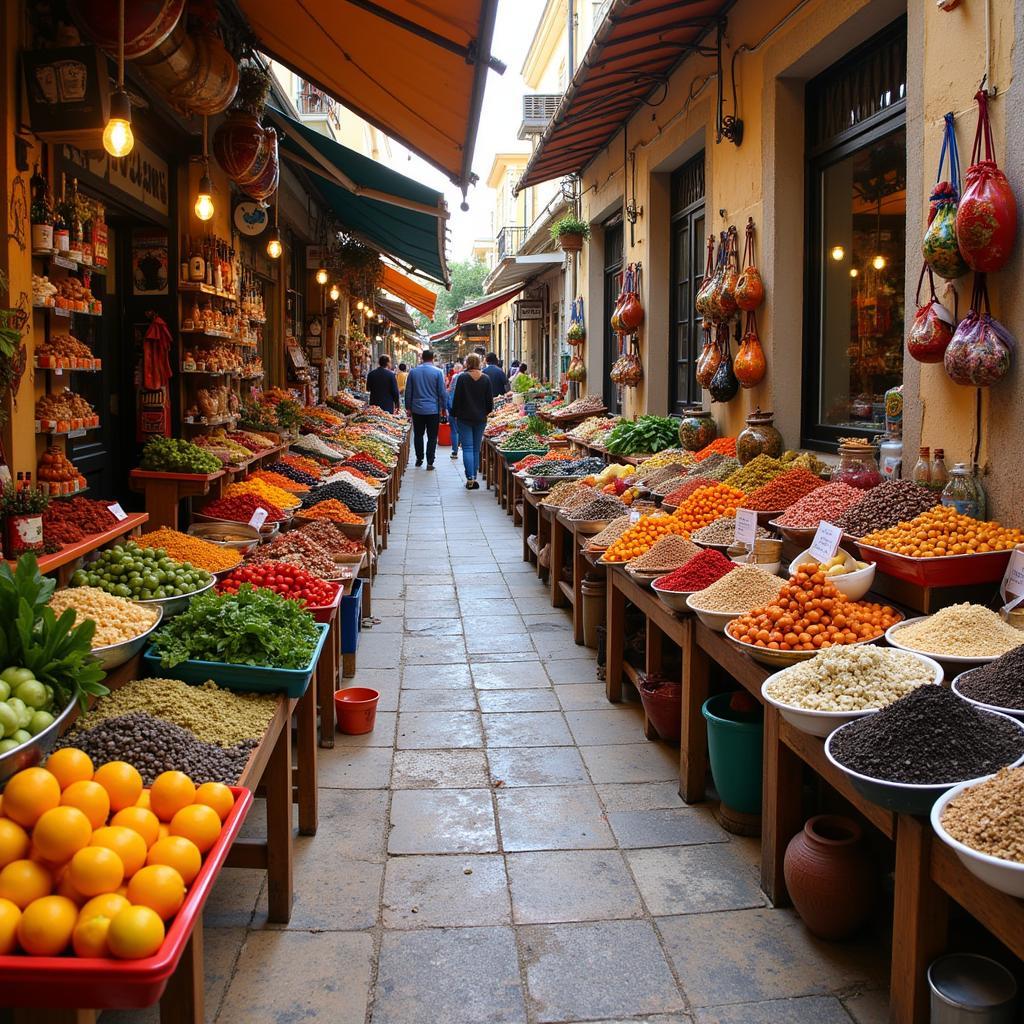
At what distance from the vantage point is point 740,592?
170 inches

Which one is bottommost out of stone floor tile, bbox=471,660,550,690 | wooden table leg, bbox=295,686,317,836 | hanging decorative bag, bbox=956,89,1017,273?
stone floor tile, bbox=471,660,550,690

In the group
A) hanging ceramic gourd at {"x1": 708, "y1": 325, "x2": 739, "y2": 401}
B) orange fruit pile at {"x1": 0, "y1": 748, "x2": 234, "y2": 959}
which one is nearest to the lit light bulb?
orange fruit pile at {"x1": 0, "y1": 748, "x2": 234, "y2": 959}

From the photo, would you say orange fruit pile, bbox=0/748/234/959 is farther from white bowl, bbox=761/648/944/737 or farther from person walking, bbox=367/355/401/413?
person walking, bbox=367/355/401/413

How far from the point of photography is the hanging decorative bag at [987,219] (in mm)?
4039

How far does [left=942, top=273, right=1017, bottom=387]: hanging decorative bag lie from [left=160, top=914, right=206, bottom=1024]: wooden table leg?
3.59 m

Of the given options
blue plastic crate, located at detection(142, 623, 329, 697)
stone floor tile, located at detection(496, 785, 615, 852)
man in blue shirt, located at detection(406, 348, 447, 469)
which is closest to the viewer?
blue plastic crate, located at detection(142, 623, 329, 697)

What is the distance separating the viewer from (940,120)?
4.70m

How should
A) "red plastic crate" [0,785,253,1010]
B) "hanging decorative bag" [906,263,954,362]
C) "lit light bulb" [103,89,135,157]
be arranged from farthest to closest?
"lit light bulb" [103,89,135,157], "hanging decorative bag" [906,263,954,362], "red plastic crate" [0,785,253,1010]

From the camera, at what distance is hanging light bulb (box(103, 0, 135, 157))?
4.55 meters

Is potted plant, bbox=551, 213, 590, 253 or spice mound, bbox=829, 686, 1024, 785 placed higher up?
potted plant, bbox=551, 213, 590, 253

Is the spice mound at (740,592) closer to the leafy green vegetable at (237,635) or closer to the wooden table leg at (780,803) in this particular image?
the wooden table leg at (780,803)

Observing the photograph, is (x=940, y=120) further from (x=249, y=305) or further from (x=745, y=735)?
(x=249, y=305)

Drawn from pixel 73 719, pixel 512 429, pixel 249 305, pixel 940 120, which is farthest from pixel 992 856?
pixel 512 429

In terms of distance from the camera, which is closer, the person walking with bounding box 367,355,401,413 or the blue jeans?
the blue jeans
